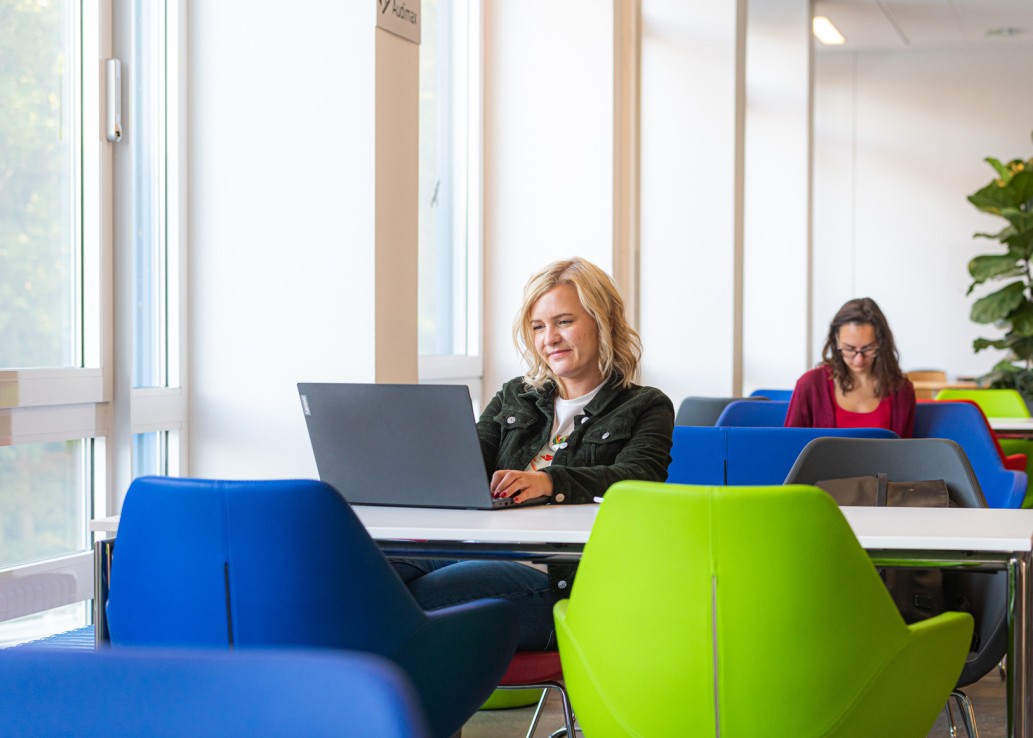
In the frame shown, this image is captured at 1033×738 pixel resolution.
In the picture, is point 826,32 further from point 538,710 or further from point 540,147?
point 538,710

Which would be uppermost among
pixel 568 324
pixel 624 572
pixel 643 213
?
pixel 643 213

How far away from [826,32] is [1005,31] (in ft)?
4.59

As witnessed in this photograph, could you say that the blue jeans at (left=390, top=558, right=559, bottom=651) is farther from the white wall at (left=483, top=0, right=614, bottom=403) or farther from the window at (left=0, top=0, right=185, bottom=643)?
the white wall at (left=483, top=0, right=614, bottom=403)

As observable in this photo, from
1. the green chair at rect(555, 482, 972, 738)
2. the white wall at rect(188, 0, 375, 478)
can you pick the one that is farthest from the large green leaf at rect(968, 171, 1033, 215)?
the green chair at rect(555, 482, 972, 738)

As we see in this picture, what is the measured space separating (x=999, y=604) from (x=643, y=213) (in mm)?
5079

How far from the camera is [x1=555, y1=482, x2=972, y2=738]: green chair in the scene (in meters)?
1.65

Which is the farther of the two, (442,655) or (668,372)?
(668,372)

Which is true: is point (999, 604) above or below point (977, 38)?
below

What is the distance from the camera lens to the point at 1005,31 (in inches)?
382

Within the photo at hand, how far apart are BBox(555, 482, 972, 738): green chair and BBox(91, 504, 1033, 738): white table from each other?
0.53 ft

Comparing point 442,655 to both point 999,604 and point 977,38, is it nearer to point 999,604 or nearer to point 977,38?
point 999,604

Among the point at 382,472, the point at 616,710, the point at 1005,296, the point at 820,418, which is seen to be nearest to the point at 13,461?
the point at 382,472

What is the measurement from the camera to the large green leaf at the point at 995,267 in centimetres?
868

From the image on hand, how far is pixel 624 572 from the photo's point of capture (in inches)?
67.8
